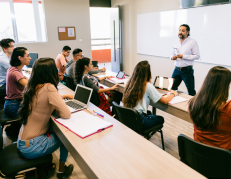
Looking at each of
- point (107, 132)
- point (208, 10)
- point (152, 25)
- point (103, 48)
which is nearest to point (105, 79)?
point (107, 132)

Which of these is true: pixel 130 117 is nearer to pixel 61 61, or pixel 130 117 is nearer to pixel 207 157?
pixel 207 157

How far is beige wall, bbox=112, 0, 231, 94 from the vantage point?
434cm

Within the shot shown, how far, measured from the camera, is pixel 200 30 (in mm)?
4102

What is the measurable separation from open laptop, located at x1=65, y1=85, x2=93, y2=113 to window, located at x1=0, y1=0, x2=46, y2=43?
4947 mm

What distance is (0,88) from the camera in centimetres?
314

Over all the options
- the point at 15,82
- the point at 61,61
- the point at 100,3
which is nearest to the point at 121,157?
the point at 15,82

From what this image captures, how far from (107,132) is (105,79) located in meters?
1.89

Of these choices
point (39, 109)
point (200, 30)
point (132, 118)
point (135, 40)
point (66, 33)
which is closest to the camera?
point (39, 109)

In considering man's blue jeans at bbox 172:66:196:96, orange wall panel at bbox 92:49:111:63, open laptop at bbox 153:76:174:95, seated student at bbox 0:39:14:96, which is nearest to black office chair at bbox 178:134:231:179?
open laptop at bbox 153:76:174:95

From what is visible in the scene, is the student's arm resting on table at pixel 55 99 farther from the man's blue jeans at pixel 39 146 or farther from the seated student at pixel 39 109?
the man's blue jeans at pixel 39 146

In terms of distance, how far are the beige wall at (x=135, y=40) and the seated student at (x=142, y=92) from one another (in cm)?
258

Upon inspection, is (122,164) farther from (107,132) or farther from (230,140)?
(230,140)

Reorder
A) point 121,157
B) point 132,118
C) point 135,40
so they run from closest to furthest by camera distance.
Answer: point 121,157, point 132,118, point 135,40

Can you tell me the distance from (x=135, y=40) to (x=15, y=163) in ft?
17.9
